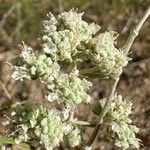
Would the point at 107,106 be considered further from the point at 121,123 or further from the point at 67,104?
the point at 67,104

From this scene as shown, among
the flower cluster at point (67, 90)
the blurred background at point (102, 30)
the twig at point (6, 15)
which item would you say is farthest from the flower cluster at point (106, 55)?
the twig at point (6, 15)

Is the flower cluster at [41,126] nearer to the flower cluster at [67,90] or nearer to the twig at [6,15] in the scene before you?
the flower cluster at [67,90]

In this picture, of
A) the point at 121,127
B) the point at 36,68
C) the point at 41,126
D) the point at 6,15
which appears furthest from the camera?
the point at 6,15

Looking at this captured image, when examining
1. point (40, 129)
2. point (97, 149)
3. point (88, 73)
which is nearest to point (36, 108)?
point (40, 129)

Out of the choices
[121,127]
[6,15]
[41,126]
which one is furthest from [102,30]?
[41,126]

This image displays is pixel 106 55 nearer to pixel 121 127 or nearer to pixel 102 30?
pixel 121 127
